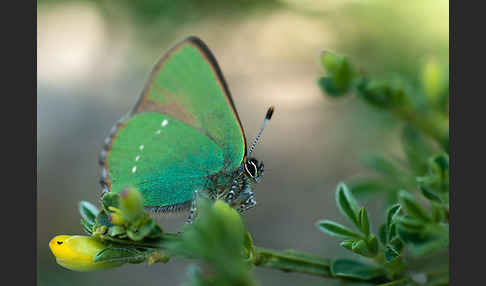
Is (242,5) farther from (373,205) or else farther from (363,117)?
(373,205)

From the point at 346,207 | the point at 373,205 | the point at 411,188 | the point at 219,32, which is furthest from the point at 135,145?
the point at 219,32

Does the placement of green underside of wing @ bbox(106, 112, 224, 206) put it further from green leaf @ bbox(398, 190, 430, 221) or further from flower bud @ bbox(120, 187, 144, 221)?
green leaf @ bbox(398, 190, 430, 221)

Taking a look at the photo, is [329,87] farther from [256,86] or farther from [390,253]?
[256,86]

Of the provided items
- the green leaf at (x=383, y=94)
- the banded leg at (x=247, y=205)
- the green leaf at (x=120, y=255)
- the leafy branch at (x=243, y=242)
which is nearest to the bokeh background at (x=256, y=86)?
the green leaf at (x=383, y=94)

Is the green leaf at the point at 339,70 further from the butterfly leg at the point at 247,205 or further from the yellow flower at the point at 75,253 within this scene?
the yellow flower at the point at 75,253

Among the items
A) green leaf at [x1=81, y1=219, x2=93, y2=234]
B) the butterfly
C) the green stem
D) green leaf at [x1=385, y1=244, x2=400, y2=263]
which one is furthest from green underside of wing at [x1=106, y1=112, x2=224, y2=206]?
green leaf at [x1=385, y1=244, x2=400, y2=263]
